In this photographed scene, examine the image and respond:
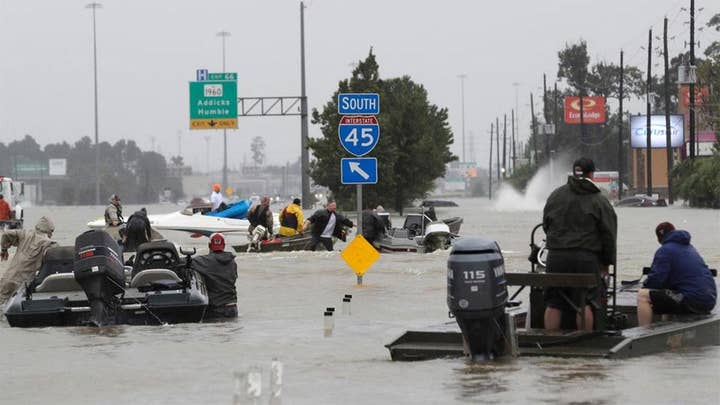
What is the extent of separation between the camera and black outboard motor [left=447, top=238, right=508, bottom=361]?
12.7 meters

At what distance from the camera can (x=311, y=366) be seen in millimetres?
14617

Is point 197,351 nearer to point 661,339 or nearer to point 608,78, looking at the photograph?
point 661,339

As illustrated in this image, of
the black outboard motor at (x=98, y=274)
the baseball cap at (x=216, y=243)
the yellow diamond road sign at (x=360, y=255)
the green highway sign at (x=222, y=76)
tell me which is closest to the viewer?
the black outboard motor at (x=98, y=274)

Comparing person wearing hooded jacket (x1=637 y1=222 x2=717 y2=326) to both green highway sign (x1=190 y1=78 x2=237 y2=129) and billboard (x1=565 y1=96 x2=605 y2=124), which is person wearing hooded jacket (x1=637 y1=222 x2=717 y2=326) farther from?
billboard (x1=565 y1=96 x2=605 y2=124)

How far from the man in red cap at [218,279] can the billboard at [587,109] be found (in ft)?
411

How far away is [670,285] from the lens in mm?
14766

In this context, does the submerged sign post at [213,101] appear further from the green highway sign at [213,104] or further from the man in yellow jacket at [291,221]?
the man in yellow jacket at [291,221]

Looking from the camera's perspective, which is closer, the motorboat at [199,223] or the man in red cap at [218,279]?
the man in red cap at [218,279]

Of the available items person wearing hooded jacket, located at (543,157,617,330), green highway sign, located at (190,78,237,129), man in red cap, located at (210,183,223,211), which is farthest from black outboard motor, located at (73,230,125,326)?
green highway sign, located at (190,78,237,129)

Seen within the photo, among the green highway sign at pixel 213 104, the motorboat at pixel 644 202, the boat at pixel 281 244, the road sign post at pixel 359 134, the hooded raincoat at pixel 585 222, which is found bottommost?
the motorboat at pixel 644 202

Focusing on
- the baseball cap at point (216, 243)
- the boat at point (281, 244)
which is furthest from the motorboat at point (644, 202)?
the baseball cap at point (216, 243)

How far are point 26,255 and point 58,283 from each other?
1335 millimetres

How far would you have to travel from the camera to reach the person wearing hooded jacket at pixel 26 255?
2070cm

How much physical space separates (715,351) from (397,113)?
216ft
